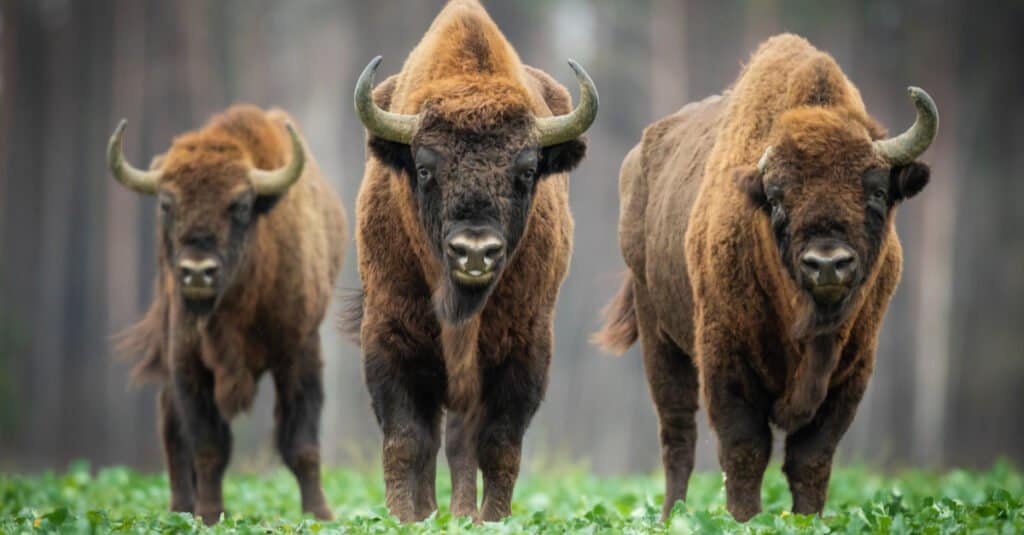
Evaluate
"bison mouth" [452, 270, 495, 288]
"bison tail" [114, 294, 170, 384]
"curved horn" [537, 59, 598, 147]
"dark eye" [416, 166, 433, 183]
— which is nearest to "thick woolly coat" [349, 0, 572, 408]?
"curved horn" [537, 59, 598, 147]

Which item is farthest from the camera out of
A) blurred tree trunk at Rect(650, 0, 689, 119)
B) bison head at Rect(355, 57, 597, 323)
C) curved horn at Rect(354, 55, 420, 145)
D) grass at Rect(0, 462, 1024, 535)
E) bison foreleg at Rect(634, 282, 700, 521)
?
blurred tree trunk at Rect(650, 0, 689, 119)

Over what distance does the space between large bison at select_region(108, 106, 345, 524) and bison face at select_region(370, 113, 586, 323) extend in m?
2.86

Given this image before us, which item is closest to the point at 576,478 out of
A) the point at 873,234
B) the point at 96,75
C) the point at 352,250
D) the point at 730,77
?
the point at 873,234

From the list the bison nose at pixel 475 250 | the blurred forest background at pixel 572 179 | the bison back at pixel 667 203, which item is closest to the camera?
the bison nose at pixel 475 250

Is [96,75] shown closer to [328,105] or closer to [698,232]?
[328,105]

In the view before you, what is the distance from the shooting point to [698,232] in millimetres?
8094

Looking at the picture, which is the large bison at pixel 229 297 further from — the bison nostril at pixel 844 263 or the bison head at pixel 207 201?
the bison nostril at pixel 844 263

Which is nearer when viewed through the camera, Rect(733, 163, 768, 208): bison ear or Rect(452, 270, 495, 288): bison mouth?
Rect(452, 270, 495, 288): bison mouth

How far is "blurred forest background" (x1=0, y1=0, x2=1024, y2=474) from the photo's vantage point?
2711 cm

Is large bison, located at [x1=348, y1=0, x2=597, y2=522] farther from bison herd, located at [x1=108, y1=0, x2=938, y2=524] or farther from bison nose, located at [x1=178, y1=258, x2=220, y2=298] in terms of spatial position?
bison nose, located at [x1=178, y1=258, x2=220, y2=298]

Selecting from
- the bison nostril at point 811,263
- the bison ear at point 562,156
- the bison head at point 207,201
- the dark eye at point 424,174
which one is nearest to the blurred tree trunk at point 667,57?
the bison head at point 207,201

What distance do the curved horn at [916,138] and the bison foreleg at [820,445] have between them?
118cm

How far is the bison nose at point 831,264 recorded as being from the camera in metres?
6.94

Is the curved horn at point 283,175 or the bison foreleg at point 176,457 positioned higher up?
the curved horn at point 283,175
